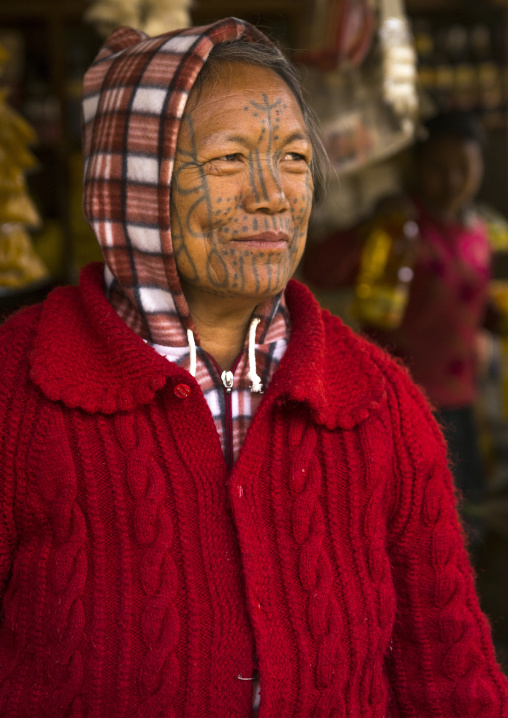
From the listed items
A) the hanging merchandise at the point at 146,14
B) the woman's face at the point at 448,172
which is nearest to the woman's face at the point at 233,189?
the hanging merchandise at the point at 146,14

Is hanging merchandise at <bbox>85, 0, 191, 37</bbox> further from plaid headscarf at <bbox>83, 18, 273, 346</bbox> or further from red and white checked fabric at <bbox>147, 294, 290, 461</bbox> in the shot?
red and white checked fabric at <bbox>147, 294, 290, 461</bbox>

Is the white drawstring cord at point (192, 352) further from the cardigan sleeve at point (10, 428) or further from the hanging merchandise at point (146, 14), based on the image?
the hanging merchandise at point (146, 14)

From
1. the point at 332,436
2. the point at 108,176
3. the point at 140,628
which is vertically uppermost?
the point at 108,176

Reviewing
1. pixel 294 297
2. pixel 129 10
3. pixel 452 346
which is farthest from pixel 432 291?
pixel 294 297

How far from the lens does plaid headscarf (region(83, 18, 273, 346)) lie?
0.93 metres

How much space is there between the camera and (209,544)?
0.92 meters

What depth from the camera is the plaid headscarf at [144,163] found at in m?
0.93

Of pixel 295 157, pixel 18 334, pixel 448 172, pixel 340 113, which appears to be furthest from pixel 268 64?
pixel 448 172

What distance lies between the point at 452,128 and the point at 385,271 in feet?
2.62

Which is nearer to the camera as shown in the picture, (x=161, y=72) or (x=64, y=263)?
(x=161, y=72)

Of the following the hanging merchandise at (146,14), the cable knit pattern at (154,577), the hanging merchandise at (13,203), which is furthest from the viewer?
the hanging merchandise at (13,203)

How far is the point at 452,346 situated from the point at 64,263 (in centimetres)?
161

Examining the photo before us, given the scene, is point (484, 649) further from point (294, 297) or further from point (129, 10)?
point (129, 10)

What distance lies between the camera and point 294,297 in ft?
3.72
